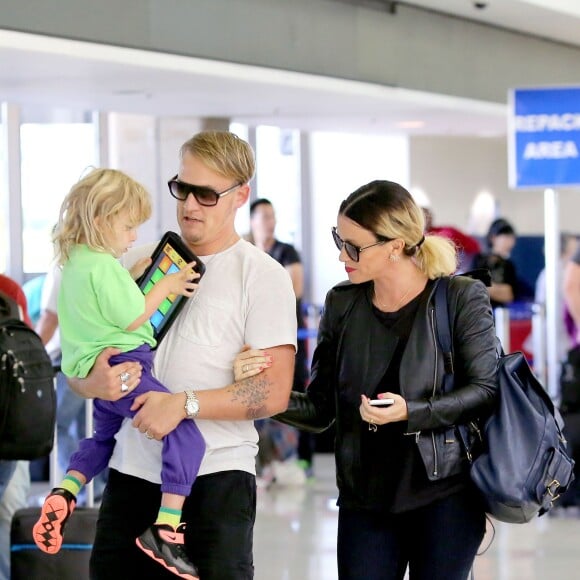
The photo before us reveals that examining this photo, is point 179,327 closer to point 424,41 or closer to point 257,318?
point 257,318

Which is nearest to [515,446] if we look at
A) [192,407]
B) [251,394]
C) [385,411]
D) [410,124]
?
[385,411]

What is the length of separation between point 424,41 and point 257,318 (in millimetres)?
8671

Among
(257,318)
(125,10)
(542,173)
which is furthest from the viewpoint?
(542,173)

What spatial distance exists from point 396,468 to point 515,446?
0.30m

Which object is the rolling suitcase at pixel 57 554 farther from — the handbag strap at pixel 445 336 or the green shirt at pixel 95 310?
the handbag strap at pixel 445 336

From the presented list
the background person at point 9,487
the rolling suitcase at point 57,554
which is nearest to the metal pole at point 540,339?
the background person at point 9,487

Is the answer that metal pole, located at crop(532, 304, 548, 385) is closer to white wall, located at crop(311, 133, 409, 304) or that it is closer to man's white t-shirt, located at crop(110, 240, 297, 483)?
white wall, located at crop(311, 133, 409, 304)

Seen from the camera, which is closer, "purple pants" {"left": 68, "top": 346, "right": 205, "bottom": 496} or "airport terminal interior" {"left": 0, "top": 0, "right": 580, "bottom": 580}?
"purple pants" {"left": 68, "top": 346, "right": 205, "bottom": 496}

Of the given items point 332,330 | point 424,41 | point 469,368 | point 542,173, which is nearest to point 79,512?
point 332,330

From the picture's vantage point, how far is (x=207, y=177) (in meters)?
2.86

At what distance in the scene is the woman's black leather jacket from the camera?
10.0 feet

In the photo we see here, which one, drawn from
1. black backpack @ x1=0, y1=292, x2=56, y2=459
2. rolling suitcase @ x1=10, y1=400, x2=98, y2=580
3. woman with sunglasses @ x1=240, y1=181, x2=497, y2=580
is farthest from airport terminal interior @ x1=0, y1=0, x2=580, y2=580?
woman with sunglasses @ x1=240, y1=181, x2=497, y2=580

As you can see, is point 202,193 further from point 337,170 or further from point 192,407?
point 337,170

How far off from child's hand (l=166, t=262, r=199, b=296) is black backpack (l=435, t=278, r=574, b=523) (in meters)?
0.66
